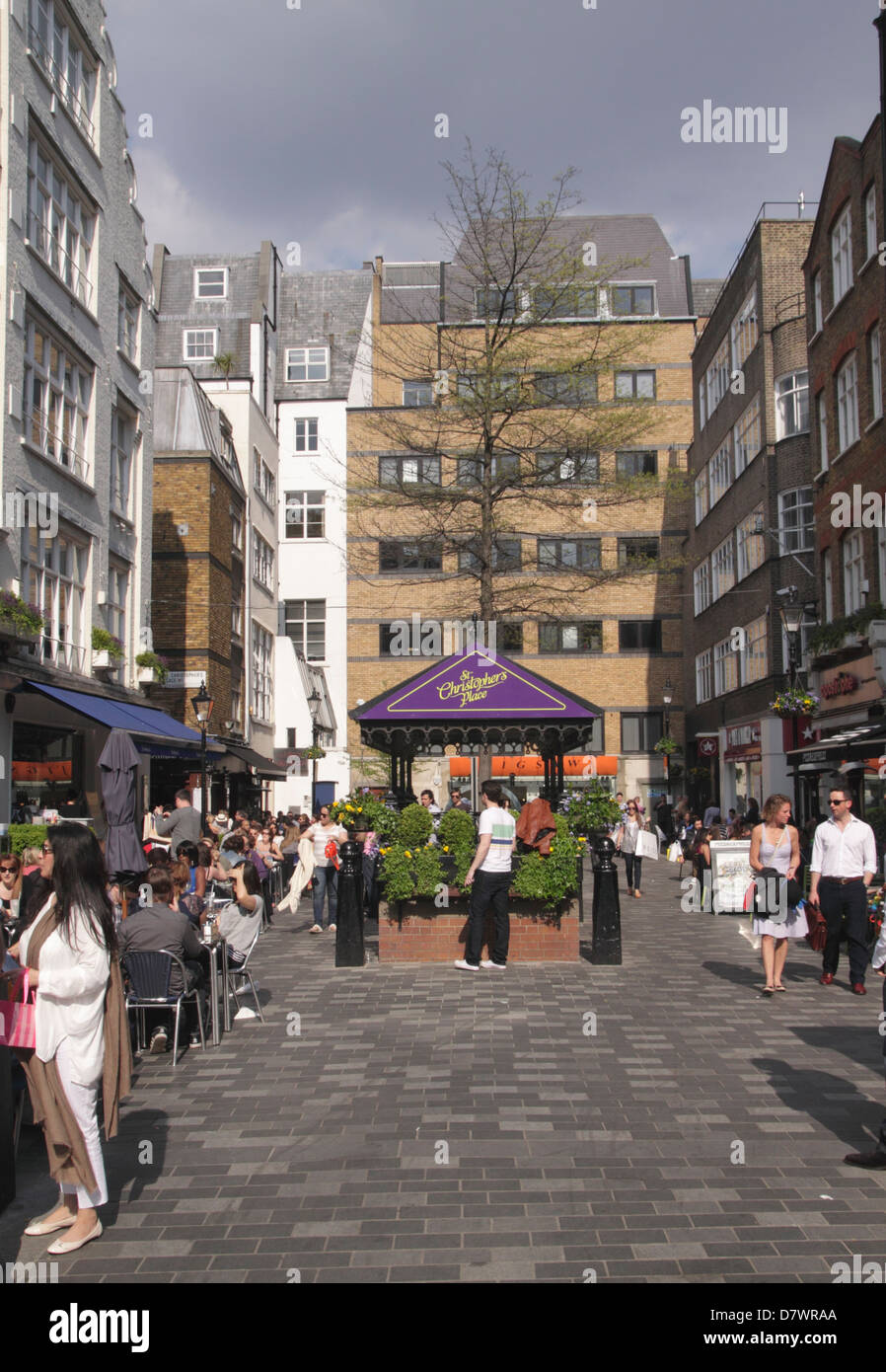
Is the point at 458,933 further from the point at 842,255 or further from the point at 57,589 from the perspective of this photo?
the point at 842,255

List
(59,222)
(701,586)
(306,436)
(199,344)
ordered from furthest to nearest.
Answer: (306,436)
(199,344)
(701,586)
(59,222)

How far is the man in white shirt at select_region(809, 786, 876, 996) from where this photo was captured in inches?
415

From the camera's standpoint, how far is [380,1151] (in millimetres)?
5754

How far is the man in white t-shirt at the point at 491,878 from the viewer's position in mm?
11234

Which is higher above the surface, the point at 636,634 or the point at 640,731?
the point at 636,634

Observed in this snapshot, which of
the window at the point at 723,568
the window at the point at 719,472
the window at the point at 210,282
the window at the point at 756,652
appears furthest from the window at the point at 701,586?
the window at the point at 210,282

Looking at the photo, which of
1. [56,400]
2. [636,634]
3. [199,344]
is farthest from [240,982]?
[199,344]

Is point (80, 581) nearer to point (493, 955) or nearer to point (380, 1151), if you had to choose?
point (493, 955)

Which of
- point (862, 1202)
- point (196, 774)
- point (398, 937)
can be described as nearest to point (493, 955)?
point (398, 937)

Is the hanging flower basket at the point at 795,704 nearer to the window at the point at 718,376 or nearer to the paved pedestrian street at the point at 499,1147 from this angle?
the paved pedestrian street at the point at 499,1147

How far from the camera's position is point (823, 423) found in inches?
998

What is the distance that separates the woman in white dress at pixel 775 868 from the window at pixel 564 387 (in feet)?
37.3

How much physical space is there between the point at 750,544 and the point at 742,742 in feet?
18.4
